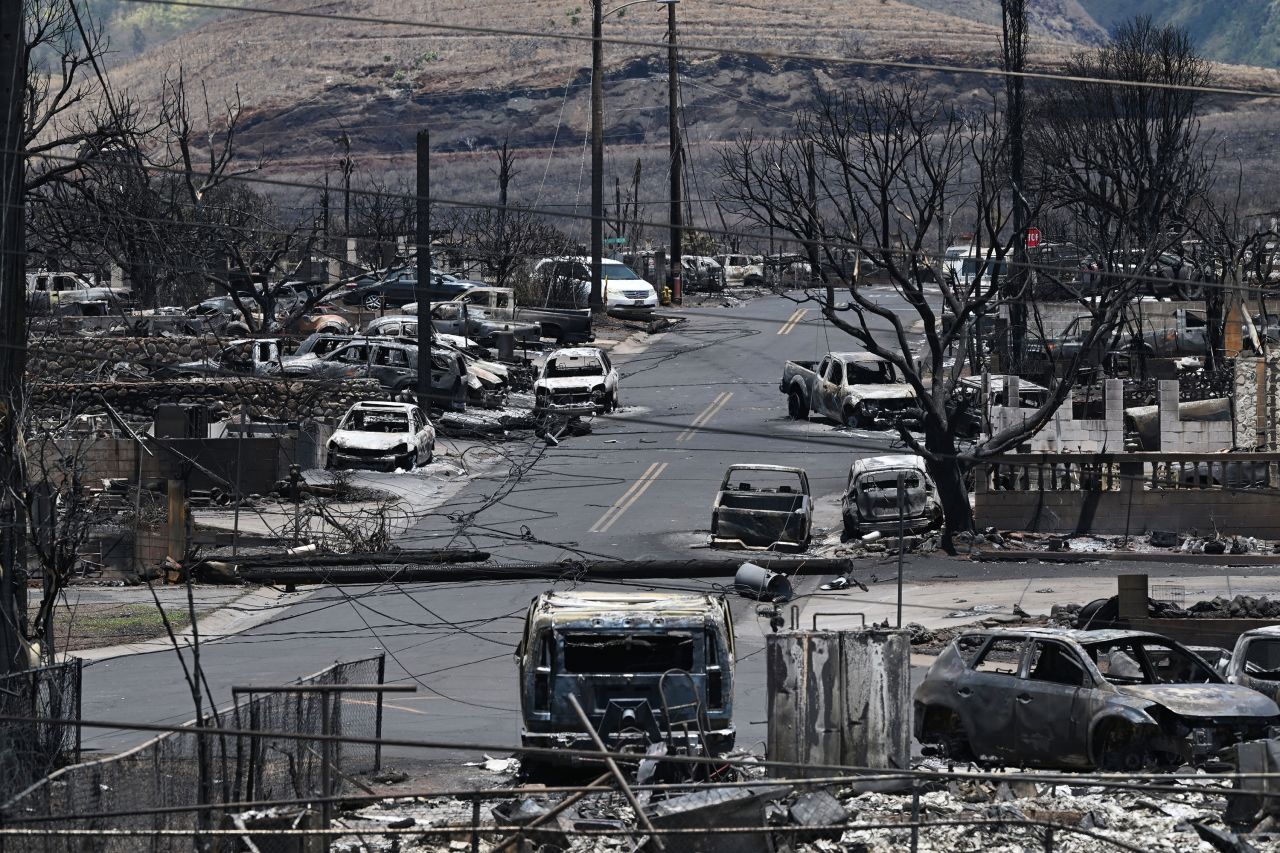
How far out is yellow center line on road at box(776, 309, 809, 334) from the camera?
195 feet

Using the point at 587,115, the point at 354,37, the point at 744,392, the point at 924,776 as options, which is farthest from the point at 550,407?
the point at 354,37

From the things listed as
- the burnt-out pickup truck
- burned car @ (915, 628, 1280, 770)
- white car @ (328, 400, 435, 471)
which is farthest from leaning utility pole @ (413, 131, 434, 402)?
burned car @ (915, 628, 1280, 770)

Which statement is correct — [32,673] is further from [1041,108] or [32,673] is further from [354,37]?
[354,37]

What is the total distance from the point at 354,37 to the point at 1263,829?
193 m

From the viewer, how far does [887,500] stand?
30.3 m

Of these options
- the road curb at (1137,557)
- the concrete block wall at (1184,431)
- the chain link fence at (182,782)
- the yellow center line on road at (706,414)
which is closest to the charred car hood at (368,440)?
the yellow center line on road at (706,414)

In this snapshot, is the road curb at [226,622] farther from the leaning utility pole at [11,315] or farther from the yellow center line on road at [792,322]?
the yellow center line on road at [792,322]

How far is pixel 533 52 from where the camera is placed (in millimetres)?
181125

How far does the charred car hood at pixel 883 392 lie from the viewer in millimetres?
39250

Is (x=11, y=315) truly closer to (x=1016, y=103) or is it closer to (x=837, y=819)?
(x=837, y=819)

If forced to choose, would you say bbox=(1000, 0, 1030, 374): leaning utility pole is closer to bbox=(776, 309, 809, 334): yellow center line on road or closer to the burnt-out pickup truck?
the burnt-out pickup truck

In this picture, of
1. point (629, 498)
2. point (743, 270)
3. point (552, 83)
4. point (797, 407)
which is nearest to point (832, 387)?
point (797, 407)

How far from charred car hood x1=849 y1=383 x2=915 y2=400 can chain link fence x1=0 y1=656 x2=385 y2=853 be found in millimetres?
24020

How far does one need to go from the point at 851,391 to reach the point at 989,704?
23625mm
